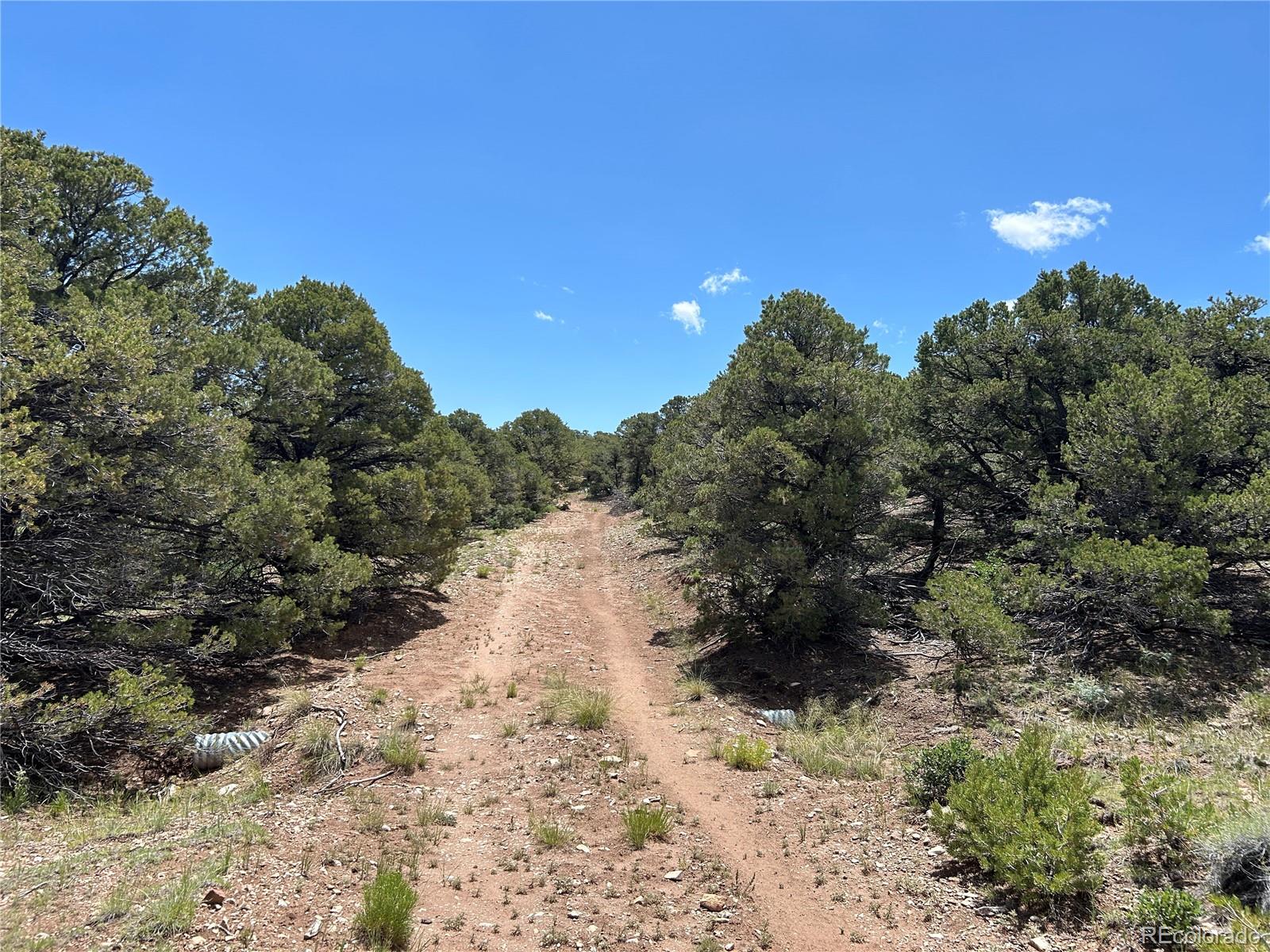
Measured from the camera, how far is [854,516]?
548 inches

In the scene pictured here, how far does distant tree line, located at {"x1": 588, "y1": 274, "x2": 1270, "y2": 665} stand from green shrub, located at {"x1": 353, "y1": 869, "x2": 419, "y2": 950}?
32.3ft

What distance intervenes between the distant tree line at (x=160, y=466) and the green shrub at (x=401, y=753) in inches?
112

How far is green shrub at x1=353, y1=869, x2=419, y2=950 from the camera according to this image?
505 cm

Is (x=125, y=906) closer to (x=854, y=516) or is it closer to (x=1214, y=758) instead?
(x=1214, y=758)

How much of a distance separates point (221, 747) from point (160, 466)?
187 inches

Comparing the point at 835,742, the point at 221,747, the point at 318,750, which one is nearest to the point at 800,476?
the point at 835,742

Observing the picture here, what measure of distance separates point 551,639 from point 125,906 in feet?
39.0

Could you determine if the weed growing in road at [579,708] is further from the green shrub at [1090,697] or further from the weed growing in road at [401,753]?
the green shrub at [1090,697]

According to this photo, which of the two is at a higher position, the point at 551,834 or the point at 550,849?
the point at 551,834

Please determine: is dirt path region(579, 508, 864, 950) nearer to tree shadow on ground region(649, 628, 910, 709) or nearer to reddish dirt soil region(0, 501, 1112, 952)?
reddish dirt soil region(0, 501, 1112, 952)

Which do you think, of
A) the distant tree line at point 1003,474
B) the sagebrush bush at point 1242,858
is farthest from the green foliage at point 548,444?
the sagebrush bush at point 1242,858

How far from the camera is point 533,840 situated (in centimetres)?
708

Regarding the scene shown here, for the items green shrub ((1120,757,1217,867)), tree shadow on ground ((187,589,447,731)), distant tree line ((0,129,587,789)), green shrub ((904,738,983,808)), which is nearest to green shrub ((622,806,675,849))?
green shrub ((904,738,983,808))
